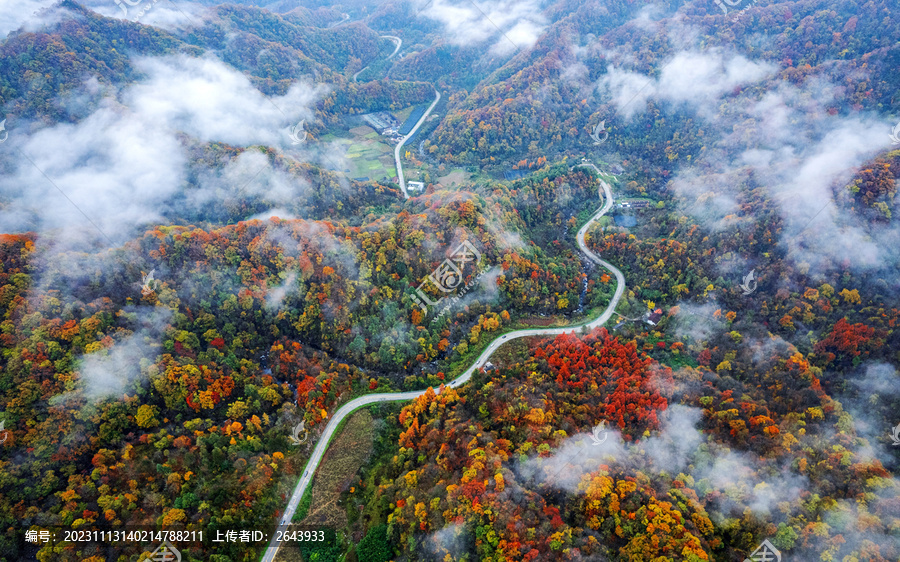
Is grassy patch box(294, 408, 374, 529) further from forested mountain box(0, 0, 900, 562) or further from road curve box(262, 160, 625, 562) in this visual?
road curve box(262, 160, 625, 562)

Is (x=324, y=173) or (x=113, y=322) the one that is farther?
(x=324, y=173)

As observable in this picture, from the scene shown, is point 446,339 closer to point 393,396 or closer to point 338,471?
point 393,396

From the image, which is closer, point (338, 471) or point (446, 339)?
point (338, 471)

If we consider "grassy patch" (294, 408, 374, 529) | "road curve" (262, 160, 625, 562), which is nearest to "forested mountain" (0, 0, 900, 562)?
"grassy patch" (294, 408, 374, 529)

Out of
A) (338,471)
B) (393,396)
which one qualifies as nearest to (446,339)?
(393,396)

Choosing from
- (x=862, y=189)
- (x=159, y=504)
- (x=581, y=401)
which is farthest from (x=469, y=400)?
(x=862, y=189)

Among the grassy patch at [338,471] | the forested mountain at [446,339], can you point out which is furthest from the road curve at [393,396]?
the grassy patch at [338,471]

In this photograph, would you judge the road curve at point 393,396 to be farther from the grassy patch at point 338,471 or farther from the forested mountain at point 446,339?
the grassy patch at point 338,471

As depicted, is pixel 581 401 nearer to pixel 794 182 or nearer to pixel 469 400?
pixel 469 400
